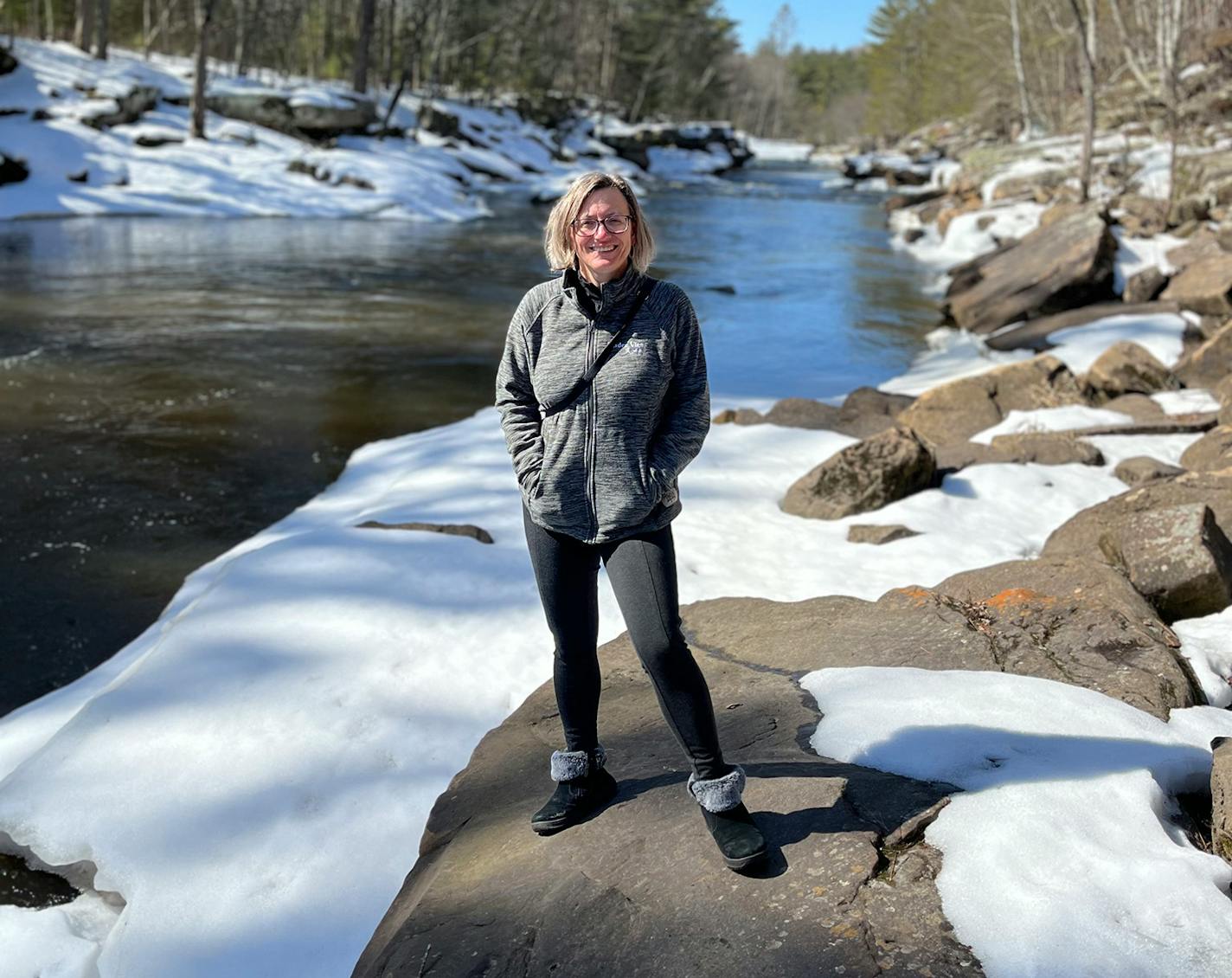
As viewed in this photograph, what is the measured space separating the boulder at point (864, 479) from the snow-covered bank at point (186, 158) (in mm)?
21239

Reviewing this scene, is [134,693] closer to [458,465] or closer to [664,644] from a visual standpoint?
[664,644]

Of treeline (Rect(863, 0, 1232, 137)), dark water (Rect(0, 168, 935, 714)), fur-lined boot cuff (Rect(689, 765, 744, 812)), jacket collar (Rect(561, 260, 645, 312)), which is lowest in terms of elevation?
dark water (Rect(0, 168, 935, 714))

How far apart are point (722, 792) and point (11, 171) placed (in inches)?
1045

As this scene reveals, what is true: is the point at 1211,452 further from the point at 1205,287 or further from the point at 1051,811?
the point at 1205,287

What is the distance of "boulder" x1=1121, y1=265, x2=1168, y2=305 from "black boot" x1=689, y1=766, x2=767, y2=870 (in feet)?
33.4

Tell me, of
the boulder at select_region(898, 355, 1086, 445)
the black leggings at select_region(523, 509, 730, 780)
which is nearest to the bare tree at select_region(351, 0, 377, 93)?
the boulder at select_region(898, 355, 1086, 445)

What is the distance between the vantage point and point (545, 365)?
261 centimetres

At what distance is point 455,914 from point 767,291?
1474 centimetres

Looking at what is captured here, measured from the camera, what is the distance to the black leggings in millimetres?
2486

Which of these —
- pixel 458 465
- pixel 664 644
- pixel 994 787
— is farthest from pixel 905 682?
pixel 458 465

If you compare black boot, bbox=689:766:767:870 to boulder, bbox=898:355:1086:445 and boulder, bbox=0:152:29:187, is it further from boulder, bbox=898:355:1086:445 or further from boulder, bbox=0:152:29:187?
boulder, bbox=0:152:29:187

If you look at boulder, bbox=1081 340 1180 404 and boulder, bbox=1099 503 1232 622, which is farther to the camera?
boulder, bbox=1081 340 1180 404

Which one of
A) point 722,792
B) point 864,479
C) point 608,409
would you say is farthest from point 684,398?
point 864,479

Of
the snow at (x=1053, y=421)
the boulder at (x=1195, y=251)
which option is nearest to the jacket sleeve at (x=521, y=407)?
the snow at (x=1053, y=421)
